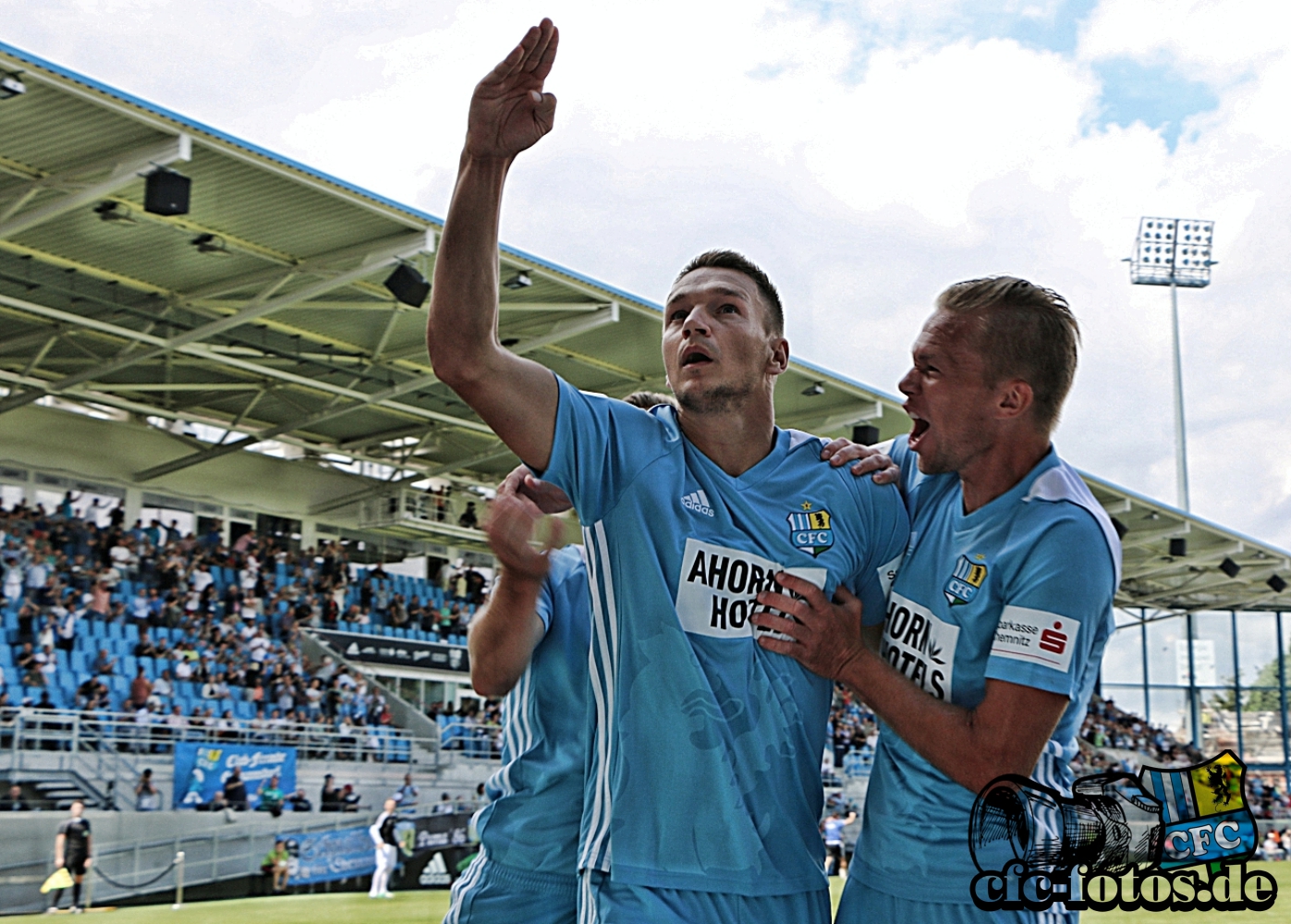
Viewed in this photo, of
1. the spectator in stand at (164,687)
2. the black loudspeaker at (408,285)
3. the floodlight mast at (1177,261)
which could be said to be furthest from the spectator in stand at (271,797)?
the floodlight mast at (1177,261)

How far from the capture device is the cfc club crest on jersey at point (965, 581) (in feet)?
10.2

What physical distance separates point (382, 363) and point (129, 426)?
737 cm

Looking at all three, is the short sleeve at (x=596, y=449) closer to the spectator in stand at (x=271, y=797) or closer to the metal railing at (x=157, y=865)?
the metal railing at (x=157, y=865)

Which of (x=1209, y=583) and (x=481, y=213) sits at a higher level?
(x=1209, y=583)

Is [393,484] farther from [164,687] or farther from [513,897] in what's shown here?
[513,897]

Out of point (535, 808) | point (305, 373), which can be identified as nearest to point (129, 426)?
point (305, 373)

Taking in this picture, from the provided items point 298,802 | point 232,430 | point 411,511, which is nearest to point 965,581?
point 298,802

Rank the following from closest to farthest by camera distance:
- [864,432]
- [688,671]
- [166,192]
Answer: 1. [688,671]
2. [166,192]
3. [864,432]

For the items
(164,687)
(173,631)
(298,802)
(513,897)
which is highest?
(173,631)

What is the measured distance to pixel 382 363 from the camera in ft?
80.2

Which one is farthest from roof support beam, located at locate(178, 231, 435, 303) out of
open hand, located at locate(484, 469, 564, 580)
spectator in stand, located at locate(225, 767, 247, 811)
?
open hand, located at locate(484, 469, 564, 580)

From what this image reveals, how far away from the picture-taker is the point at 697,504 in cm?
321

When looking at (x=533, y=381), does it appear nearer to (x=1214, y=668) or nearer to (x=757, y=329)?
(x=757, y=329)

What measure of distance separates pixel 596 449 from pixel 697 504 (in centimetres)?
32
